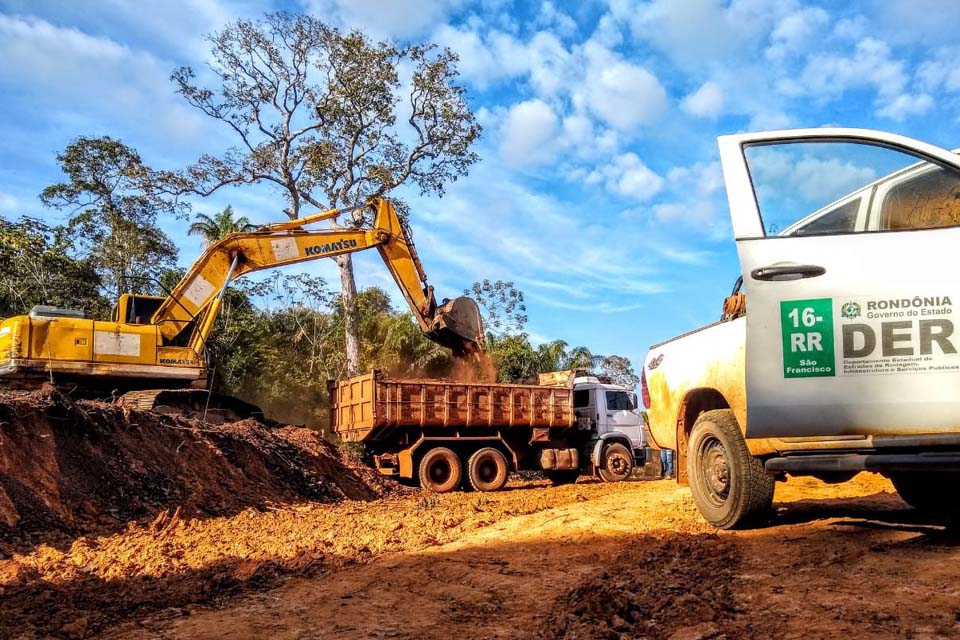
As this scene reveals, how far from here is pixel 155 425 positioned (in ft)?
36.6

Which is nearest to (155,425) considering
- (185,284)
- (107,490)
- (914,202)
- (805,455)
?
(107,490)

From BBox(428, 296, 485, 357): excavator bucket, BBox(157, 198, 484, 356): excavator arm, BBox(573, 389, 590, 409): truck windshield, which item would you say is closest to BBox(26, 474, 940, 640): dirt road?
BBox(157, 198, 484, 356): excavator arm

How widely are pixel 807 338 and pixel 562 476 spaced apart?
1313 cm

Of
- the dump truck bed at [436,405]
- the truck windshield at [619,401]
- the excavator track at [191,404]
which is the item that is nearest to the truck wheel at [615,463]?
the truck windshield at [619,401]

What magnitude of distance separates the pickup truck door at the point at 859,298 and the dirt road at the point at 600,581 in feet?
2.79

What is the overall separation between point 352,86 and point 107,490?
55.3 feet

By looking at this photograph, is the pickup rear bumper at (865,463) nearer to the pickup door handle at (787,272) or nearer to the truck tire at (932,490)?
the pickup door handle at (787,272)

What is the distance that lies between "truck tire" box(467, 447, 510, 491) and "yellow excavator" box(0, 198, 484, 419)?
2.13 m

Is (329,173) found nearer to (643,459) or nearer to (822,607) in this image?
(643,459)

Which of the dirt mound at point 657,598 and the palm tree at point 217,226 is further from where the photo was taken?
the palm tree at point 217,226

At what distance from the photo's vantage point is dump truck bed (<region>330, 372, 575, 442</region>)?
45.1ft

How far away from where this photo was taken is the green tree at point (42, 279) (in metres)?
19.2

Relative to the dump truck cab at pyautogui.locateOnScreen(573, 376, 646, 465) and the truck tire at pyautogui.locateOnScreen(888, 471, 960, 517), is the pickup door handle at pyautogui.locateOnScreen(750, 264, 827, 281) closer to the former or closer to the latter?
the truck tire at pyautogui.locateOnScreen(888, 471, 960, 517)

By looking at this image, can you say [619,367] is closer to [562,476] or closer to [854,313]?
[562,476]
